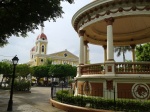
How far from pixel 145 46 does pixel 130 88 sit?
2168cm

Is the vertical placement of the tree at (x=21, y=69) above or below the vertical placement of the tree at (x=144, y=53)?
below

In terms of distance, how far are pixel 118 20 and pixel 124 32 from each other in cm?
356

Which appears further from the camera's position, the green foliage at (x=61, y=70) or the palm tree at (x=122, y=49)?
the green foliage at (x=61, y=70)

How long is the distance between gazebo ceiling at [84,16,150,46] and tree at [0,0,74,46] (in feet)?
16.7

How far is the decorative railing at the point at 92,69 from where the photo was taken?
14.5 m

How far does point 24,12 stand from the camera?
12.9 m

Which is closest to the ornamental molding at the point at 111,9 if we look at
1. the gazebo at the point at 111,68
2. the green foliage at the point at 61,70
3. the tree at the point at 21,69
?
the gazebo at the point at 111,68

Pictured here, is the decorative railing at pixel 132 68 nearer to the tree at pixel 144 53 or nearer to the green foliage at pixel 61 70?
the tree at pixel 144 53

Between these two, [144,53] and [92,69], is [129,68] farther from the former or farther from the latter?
[144,53]

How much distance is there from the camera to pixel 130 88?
1311 centimetres

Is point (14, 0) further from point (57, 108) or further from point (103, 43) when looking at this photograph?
point (103, 43)

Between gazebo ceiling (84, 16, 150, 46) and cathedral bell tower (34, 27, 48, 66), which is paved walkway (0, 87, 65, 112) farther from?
cathedral bell tower (34, 27, 48, 66)

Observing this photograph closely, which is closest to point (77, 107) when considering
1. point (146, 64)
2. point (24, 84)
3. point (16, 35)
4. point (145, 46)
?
point (146, 64)

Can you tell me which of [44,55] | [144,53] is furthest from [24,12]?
[44,55]
